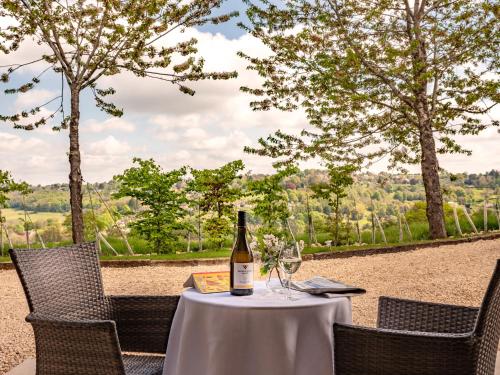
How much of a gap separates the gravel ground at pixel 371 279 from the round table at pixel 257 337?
2.68m

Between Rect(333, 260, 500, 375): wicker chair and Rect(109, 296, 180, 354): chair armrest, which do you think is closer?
Rect(333, 260, 500, 375): wicker chair

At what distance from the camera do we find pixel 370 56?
41.0ft

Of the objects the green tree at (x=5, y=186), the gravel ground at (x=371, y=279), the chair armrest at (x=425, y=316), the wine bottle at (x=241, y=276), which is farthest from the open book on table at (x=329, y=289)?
the green tree at (x=5, y=186)

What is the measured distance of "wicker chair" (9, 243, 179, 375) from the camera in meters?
2.42

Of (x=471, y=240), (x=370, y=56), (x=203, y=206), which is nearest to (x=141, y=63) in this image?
(x=203, y=206)

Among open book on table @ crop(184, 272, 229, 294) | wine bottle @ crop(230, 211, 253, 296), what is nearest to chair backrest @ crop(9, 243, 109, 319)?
open book on table @ crop(184, 272, 229, 294)

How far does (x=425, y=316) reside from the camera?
9.53 feet

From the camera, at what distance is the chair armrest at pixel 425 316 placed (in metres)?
2.81

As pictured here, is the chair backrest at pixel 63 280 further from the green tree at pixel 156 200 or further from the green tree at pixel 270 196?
the green tree at pixel 156 200

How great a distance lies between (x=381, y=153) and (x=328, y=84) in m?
2.36

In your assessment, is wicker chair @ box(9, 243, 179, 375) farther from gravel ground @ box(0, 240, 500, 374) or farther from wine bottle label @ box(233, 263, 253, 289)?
gravel ground @ box(0, 240, 500, 374)

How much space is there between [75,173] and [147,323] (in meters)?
7.74

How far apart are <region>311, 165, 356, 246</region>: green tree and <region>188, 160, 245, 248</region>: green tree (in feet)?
6.06

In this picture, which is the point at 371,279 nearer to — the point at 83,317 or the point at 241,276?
the point at 83,317
